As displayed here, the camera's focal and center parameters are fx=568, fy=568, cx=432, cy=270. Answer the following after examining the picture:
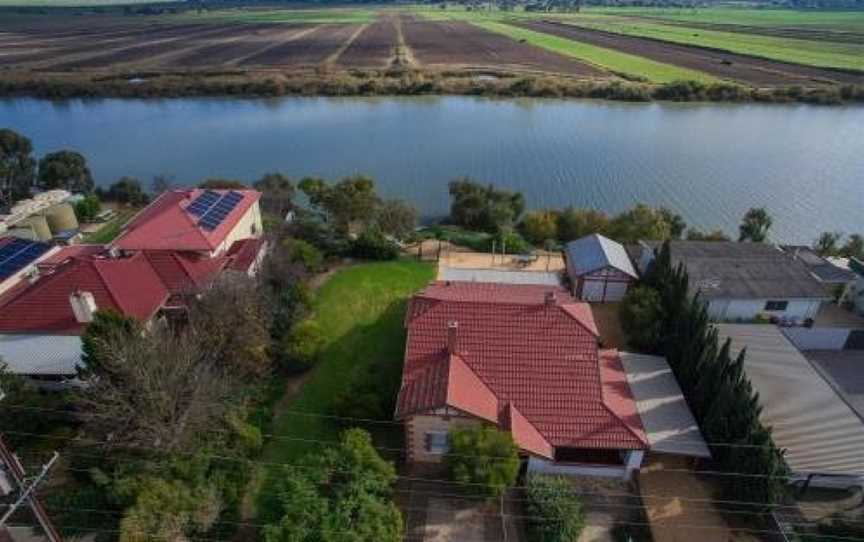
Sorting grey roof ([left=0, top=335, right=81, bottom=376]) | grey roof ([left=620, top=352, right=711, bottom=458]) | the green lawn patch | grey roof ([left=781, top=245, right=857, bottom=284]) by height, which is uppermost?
the green lawn patch

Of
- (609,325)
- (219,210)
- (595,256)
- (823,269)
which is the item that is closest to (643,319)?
(609,325)

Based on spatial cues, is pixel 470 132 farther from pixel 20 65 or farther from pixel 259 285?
pixel 20 65

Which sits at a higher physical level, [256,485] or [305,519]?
[305,519]

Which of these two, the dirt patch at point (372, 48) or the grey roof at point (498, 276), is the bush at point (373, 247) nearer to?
the grey roof at point (498, 276)

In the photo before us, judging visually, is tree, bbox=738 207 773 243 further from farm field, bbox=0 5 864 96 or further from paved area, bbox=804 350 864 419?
farm field, bbox=0 5 864 96

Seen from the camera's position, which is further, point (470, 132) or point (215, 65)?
point (215, 65)

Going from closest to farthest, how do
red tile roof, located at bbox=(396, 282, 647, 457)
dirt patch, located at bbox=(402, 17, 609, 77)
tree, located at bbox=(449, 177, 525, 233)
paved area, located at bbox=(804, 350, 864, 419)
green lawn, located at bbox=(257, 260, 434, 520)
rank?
1. red tile roof, located at bbox=(396, 282, 647, 457)
2. green lawn, located at bbox=(257, 260, 434, 520)
3. paved area, located at bbox=(804, 350, 864, 419)
4. tree, located at bbox=(449, 177, 525, 233)
5. dirt patch, located at bbox=(402, 17, 609, 77)

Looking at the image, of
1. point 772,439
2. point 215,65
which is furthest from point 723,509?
point 215,65

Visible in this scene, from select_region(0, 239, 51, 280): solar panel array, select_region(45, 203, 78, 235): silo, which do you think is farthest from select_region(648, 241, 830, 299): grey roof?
select_region(45, 203, 78, 235): silo
